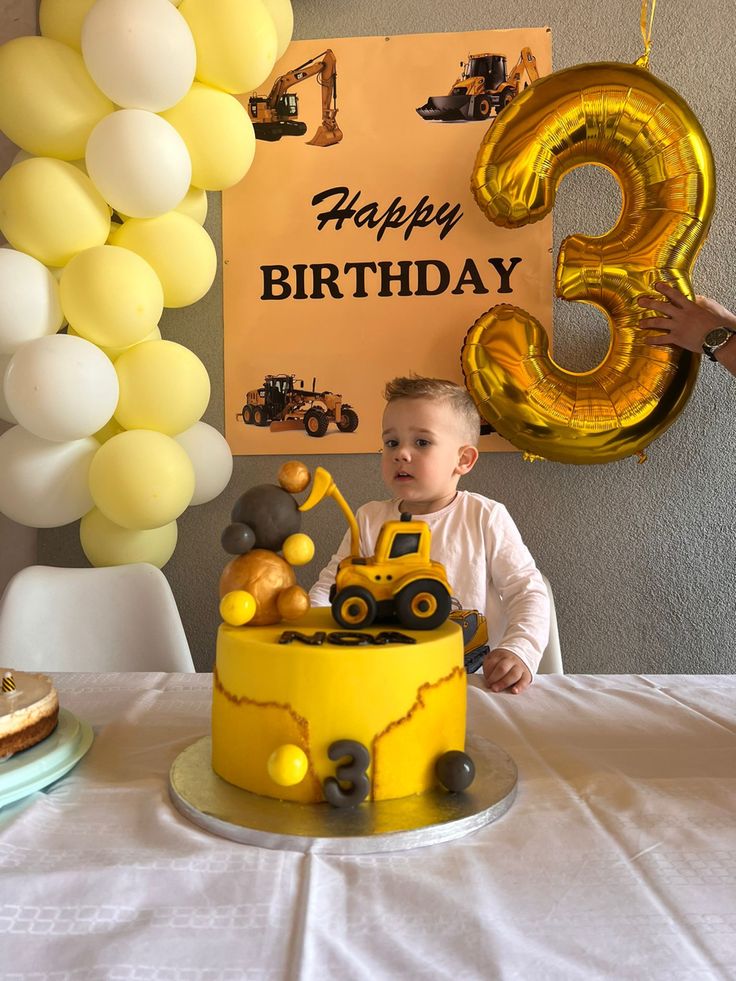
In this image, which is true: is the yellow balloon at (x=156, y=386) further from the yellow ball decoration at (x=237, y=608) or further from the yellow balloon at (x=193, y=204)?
the yellow ball decoration at (x=237, y=608)

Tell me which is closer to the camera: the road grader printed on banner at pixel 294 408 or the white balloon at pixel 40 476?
the white balloon at pixel 40 476

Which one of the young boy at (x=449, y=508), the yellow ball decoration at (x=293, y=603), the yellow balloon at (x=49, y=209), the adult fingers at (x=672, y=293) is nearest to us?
the yellow ball decoration at (x=293, y=603)

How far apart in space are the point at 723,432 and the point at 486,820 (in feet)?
6.00

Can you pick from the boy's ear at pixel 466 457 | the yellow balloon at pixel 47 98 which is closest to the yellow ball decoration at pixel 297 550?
the boy's ear at pixel 466 457

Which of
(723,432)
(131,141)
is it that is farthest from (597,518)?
(131,141)

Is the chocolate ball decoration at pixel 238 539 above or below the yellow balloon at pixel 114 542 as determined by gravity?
above

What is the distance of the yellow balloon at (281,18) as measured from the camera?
1.89 m

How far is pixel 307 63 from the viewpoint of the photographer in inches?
87.4

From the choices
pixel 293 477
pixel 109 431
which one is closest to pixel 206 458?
pixel 109 431

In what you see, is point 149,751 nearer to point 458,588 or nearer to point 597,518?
point 458,588

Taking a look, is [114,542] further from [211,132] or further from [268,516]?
[268,516]

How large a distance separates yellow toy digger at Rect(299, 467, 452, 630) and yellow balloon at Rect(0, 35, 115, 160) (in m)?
1.33

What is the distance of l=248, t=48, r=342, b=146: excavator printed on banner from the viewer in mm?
2215

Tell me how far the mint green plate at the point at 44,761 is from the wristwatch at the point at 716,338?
5.13ft
